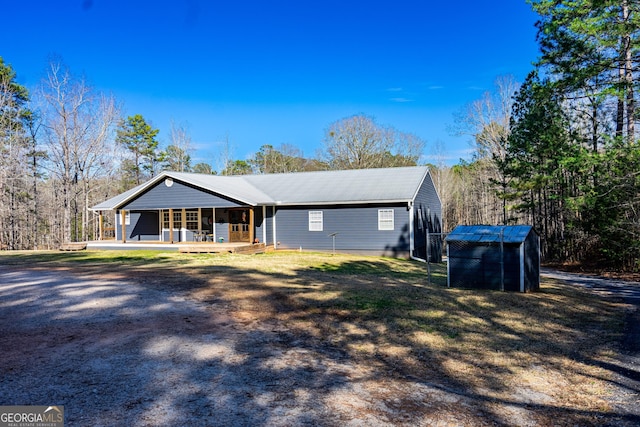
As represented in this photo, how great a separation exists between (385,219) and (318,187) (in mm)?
4758

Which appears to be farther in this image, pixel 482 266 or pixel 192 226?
pixel 192 226

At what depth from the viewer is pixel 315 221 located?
70.2ft

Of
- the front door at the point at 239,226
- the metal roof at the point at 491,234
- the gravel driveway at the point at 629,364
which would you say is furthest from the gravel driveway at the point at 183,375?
the front door at the point at 239,226

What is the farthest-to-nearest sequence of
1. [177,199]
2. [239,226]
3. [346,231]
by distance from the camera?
[239,226]
[177,199]
[346,231]

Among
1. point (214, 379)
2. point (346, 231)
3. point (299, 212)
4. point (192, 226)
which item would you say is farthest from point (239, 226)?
point (214, 379)

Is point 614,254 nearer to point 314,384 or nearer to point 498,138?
point 498,138

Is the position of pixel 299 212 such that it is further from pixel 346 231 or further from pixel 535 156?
pixel 535 156

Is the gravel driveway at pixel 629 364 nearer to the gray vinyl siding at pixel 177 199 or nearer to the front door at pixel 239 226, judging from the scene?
the gray vinyl siding at pixel 177 199

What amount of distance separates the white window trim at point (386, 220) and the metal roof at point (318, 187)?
712 mm

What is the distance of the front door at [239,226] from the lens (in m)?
22.2

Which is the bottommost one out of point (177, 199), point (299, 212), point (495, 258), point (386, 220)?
point (495, 258)

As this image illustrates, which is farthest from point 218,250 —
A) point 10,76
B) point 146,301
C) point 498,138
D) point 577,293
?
point 10,76

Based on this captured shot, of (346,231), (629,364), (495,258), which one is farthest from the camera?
(346,231)

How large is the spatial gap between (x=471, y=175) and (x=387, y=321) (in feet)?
120
